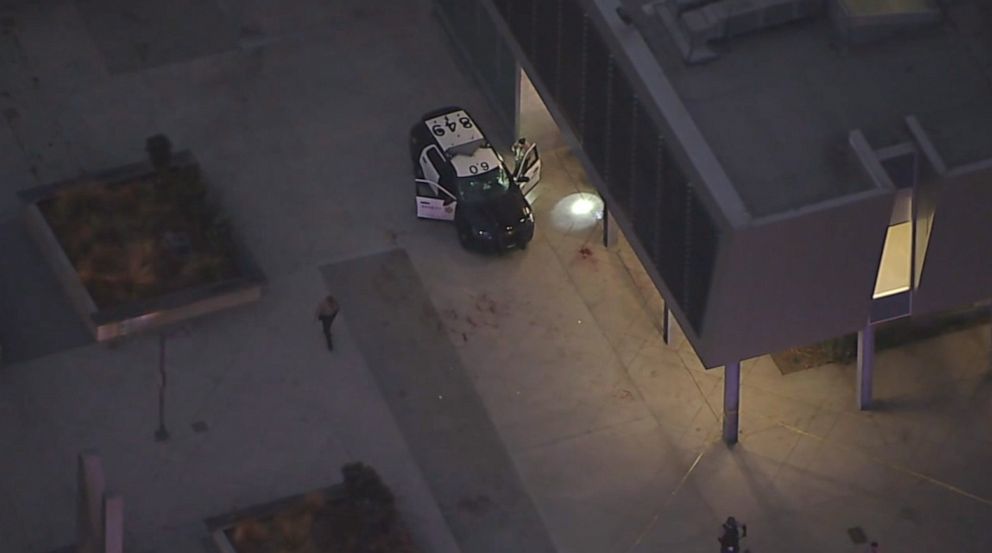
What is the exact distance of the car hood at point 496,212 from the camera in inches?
1698

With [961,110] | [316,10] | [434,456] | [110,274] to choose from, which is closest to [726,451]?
[434,456]

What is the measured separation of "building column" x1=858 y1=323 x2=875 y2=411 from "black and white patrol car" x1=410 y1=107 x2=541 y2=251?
25.6ft

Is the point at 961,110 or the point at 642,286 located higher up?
the point at 642,286

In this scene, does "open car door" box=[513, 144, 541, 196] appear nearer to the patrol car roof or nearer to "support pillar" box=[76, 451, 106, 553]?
the patrol car roof

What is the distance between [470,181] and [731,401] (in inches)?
317

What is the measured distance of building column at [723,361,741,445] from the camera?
126 feet

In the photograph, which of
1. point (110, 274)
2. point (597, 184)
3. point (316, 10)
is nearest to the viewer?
point (597, 184)

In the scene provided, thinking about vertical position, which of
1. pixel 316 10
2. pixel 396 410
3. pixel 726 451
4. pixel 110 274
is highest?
pixel 316 10

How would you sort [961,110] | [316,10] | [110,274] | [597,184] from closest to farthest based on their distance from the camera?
[961,110]
[597,184]
[110,274]
[316,10]

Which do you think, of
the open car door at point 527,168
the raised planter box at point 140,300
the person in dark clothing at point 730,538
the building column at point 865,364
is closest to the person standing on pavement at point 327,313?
the raised planter box at point 140,300

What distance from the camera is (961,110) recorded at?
35656mm

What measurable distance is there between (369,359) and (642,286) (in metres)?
5.92

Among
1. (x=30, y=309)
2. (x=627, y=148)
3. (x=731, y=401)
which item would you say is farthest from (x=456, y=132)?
(x=30, y=309)

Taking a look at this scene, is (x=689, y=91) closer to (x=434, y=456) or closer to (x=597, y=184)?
(x=597, y=184)
